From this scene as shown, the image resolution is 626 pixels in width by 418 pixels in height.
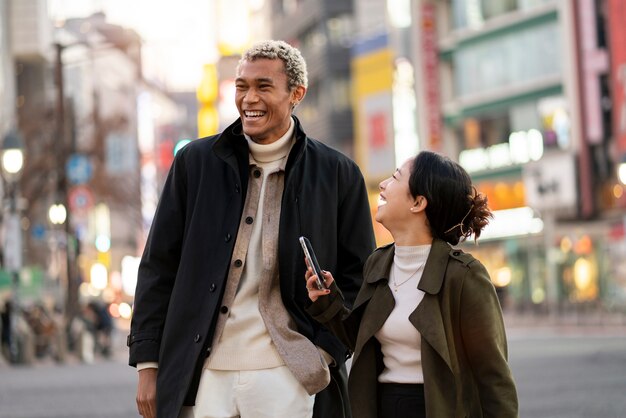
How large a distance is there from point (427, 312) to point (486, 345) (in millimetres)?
225

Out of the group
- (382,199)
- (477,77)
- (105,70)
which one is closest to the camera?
(382,199)

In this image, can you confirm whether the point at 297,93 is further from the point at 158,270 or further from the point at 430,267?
the point at 430,267

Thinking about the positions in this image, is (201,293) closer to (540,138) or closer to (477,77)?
(540,138)

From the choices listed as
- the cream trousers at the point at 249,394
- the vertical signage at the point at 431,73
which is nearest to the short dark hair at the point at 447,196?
the cream trousers at the point at 249,394

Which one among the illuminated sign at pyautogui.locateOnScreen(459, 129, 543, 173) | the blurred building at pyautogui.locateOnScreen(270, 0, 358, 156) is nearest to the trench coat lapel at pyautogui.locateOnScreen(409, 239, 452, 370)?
the illuminated sign at pyautogui.locateOnScreen(459, 129, 543, 173)

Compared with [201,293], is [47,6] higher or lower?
higher

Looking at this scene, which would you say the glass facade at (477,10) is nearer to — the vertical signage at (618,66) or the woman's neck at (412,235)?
the vertical signage at (618,66)

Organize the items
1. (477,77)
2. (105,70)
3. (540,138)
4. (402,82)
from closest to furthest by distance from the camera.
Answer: (540,138) < (477,77) < (402,82) < (105,70)

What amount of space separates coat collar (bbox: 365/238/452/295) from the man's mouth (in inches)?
28.5

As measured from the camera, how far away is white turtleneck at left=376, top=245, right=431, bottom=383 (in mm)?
5078

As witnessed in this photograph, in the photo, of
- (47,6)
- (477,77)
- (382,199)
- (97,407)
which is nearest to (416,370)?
(382,199)

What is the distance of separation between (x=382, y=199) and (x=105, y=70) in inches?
4827

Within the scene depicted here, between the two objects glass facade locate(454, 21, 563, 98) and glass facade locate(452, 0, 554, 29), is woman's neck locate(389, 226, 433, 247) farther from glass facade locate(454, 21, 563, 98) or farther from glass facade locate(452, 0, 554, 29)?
glass facade locate(452, 0, 554, 29)

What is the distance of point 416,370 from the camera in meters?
5.07
